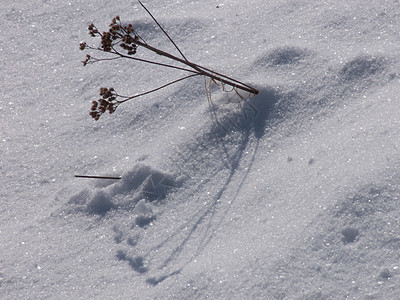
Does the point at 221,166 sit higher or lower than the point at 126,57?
lower

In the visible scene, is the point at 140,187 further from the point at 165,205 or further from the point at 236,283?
the point at 236,283

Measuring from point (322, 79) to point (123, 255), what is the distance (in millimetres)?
1073

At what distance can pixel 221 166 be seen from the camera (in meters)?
1.75

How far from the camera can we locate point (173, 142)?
188 centimetres

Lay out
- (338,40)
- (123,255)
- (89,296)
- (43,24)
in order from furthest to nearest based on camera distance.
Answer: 1. (43,24)
2. (338,40)
3. (123,255)
4. (89,296)

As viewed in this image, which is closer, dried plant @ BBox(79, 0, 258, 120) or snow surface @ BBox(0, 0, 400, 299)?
snow surface @ BBox(0, 0, 400, 299)

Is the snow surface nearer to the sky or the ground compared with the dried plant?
nearer to the ground

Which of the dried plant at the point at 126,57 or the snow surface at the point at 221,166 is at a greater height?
the dried plant at the point at 126,57

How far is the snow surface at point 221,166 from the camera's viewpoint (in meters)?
1.35

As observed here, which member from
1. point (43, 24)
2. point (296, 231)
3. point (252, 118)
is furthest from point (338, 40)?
point (43, 24)

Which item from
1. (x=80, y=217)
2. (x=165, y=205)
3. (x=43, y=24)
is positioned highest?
(x=43, y=24)

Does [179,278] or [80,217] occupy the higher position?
[80,217]

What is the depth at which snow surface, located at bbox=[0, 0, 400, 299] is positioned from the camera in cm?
135

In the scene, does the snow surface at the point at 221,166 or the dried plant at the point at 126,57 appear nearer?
the snow surface at the point at 221,166
